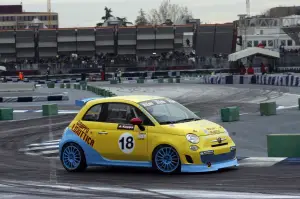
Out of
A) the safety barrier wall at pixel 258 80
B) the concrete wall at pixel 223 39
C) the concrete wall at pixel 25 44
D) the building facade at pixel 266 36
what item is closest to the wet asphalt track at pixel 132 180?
the safety barrier wall at pixel 258 80

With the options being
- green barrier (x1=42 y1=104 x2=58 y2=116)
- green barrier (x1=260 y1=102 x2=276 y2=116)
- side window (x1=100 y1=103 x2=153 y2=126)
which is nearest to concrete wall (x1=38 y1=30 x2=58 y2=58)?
green barrier (x1=42 y1=104 x2=58 y2=116)

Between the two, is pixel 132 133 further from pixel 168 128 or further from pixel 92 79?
pixel 92 79

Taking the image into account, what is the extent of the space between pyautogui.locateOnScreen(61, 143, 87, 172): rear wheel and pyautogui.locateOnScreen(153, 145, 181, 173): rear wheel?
1.68m

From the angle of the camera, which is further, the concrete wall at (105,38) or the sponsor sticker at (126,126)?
the concrete wall at (105,38)

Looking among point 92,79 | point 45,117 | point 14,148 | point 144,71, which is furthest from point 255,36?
point 14,148

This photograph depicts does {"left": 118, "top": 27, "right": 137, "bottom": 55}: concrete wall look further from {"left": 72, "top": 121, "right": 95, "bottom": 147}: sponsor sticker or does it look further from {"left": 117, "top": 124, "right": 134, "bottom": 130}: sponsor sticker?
{"left": 117, "top": 124, "right": 134, "bottom": 130}: sponsor sticker

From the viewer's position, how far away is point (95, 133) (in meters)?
14.1

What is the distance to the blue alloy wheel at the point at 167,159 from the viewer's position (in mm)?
13016

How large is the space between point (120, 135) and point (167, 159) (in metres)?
1.09

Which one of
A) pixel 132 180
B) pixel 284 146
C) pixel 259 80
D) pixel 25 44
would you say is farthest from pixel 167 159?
pixel 25 44

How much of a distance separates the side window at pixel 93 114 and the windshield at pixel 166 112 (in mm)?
913

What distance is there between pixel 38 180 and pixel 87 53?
81.1 metres

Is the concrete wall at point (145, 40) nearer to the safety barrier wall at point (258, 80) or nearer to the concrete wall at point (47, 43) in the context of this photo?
the concrete wall at point (47, 43)

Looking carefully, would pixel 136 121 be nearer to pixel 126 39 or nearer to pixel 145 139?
pixel 145 139
